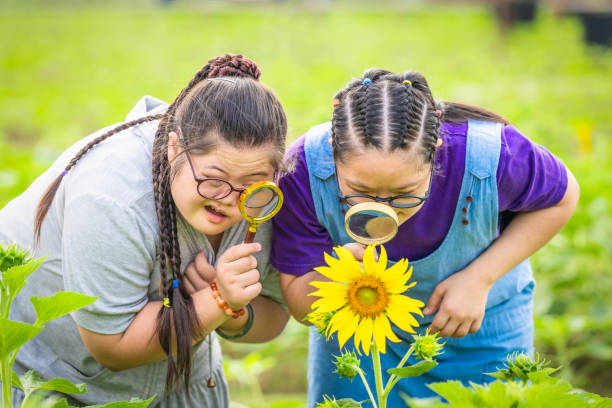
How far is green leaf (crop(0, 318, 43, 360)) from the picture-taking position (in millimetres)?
885

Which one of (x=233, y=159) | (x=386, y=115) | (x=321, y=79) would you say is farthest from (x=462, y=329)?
(x=321, y=79)

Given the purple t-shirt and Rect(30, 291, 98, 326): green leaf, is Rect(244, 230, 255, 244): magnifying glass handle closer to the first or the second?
the purple t-shirt

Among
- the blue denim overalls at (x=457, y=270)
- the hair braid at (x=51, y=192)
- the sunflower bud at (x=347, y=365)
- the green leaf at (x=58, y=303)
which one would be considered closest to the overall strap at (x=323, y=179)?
the blue denim overalls at (x=457, y=270)

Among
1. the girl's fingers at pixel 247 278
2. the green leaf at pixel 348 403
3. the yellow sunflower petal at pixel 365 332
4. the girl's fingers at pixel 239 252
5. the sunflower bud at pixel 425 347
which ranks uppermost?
the girl's fingers at pixel 239 252

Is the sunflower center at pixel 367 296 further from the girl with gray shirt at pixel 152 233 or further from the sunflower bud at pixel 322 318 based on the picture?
the girl with gray shirt at pixel 152 233

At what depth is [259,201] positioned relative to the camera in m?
1.17

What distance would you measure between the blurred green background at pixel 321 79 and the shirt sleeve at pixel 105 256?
0.38 m

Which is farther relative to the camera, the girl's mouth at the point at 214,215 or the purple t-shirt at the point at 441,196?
the purple t-shirt at the point at 441,196

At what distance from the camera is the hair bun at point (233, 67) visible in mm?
1289

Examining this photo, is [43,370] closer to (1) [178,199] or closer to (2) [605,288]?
(1) [178,199]

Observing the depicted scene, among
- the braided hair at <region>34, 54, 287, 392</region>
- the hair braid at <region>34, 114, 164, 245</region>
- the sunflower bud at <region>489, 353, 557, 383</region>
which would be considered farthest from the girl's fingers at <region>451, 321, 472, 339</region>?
the hair braid at <region>34, 114, 164, 245</region>

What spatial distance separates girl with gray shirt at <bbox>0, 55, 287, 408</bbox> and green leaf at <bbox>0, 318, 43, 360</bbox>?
27 centimetres

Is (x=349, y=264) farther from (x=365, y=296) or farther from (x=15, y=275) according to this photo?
(x=15, y=275)

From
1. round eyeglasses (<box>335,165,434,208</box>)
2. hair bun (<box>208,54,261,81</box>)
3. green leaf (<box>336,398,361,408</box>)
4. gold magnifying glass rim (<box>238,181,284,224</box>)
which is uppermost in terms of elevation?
hair bun (<box>208,54,261,81</box>)
